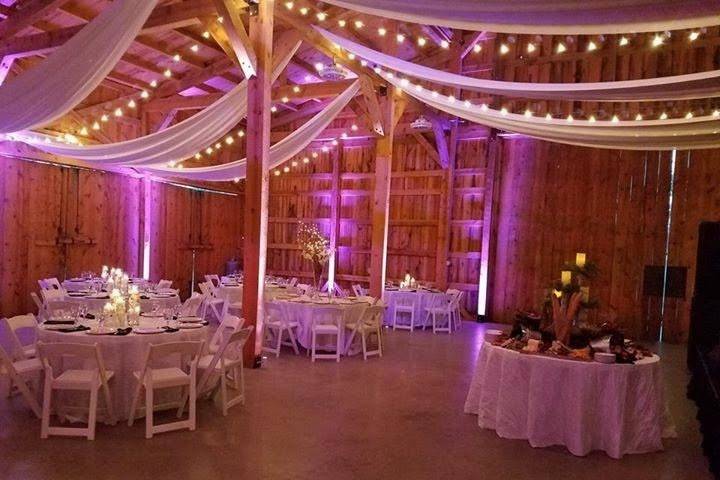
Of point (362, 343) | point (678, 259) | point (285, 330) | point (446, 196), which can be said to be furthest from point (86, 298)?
point (678, 259)

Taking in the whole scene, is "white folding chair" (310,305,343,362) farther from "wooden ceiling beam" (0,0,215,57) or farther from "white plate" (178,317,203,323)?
Result: "wooden ceiling beam" (0,0,215,57)

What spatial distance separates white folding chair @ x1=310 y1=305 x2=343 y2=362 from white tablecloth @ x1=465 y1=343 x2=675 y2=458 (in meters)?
2.85

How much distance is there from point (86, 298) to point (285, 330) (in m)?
2.70

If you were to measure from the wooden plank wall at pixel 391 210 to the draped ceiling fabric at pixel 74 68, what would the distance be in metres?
8.14

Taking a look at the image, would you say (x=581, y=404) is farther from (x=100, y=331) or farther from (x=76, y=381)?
(x=100, y=331)

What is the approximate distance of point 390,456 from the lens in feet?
12.7

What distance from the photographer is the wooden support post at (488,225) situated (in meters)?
→ 11.0

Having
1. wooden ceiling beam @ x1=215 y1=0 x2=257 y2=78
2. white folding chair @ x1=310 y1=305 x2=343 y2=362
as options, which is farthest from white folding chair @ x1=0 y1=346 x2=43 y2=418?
wooden ceiling beam @ x1=215 y1=0 x2=257 y2=78

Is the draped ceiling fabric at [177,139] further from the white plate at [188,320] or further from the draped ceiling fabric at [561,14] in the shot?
the draped ceiling fabric at [561,14]

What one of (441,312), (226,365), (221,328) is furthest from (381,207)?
(226,365)

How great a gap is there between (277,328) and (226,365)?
261 cm

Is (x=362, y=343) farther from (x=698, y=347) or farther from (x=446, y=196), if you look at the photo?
(x=446, y=196)

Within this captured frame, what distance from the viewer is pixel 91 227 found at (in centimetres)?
1023

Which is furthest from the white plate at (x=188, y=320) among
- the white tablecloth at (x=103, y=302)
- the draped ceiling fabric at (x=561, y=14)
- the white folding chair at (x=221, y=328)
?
the draped ceiling fabric at (x=561, y=14)
